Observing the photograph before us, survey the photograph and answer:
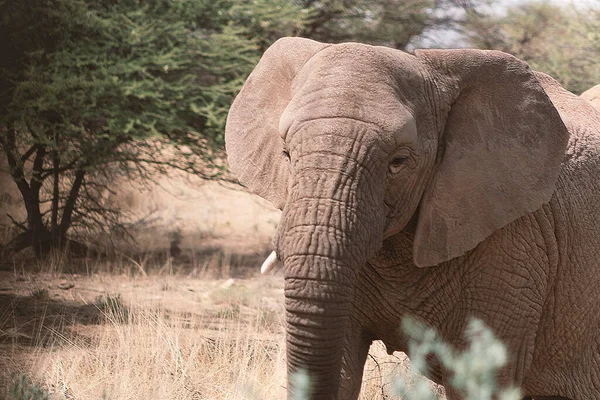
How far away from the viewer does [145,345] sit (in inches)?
236

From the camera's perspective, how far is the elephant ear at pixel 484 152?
395 centimetres

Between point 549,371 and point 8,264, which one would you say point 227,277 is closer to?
point 8,264

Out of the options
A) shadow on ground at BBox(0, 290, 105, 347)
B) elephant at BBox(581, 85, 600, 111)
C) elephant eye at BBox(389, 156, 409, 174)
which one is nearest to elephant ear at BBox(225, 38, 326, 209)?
elephant eye at BBox(389, 156, 409, 174)

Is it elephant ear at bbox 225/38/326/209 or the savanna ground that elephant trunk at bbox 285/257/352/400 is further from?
elephant ear at bbox 225/38/326/209

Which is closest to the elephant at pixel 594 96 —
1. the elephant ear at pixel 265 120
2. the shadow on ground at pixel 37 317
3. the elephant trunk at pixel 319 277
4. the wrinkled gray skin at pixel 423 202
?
the wrinkled gray skin at pixel 423 202

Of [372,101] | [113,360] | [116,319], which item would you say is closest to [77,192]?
[116,319]

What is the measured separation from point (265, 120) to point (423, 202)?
0.79m

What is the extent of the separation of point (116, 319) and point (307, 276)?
368cm

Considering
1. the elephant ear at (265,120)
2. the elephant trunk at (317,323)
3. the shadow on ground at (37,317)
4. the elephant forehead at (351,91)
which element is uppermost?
the elephant forehead at (351,91)

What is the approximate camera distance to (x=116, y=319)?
6805mm

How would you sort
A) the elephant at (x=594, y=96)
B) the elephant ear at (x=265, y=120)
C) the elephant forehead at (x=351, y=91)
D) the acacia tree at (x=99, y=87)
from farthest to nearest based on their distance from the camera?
the acacia tree at (x=99, y=87) → the elephant at (x=594, y=96) → the elephant ear at (x=265, y=120) → the elephant forehead at (x=351, y=91)

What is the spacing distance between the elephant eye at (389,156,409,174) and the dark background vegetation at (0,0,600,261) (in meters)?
6.11

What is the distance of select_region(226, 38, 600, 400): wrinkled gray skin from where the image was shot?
11.5 feet

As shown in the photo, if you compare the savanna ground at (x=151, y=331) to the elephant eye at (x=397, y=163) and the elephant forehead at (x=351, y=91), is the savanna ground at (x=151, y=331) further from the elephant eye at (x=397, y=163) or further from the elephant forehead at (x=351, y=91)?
the elephant forehead at (x=351, y=91)
